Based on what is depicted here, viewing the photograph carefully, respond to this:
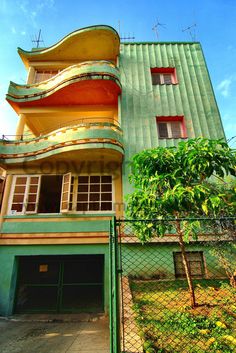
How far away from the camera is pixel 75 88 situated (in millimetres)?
10391

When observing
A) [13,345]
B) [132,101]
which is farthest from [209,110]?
[13,345]

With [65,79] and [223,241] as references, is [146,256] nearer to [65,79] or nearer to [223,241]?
[223,241]

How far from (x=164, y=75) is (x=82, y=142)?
700 centimetres

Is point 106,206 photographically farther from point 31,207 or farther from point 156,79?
point 156,79

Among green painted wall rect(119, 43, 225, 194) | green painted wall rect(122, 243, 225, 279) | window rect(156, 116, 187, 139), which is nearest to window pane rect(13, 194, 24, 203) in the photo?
green painted wall rect(119, 43, 225, 194)

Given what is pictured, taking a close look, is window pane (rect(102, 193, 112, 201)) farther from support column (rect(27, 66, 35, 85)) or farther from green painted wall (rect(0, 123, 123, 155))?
support column (rect(27, 66, 35, 85))

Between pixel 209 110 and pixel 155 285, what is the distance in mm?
8856

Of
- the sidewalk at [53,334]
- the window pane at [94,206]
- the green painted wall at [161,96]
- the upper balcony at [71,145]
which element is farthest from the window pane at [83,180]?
the sidewalk at [53,334]

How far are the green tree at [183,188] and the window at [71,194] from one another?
3451 mm

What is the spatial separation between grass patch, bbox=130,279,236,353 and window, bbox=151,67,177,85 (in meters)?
10.4

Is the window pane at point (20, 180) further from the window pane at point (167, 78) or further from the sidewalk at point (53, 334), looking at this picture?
the window pane at point (167, 78)

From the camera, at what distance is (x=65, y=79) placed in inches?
406

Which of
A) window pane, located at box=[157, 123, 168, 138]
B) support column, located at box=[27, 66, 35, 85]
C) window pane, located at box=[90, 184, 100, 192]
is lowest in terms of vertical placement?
window pane, located at box=[90, 184, 100, 192]

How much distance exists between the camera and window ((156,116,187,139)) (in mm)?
10268
